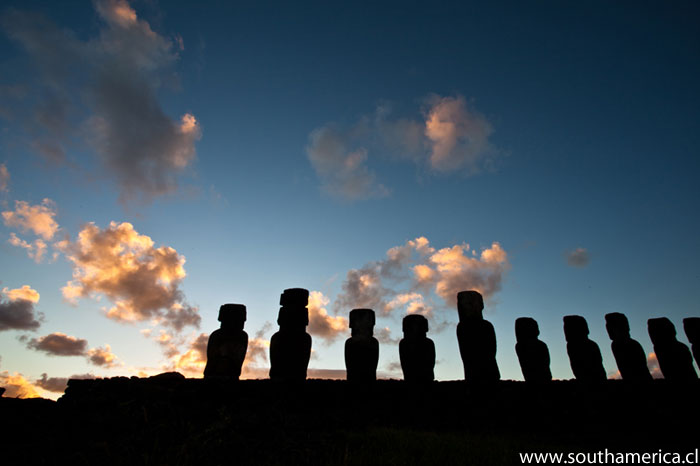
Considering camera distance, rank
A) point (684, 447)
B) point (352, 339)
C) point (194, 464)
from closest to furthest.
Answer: point (194, 464)
point (684, 447)
point (352, 339)

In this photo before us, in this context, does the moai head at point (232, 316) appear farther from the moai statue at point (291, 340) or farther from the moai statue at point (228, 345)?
the moai statue at point (291, 340)

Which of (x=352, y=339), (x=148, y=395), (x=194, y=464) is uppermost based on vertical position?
(x=352, y=339)

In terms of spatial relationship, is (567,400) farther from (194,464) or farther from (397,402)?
(194,464)

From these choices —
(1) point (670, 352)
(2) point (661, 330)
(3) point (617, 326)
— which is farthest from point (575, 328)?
(1) point (670, 352)

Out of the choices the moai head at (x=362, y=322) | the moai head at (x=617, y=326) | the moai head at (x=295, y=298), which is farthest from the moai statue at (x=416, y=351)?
the moai head at (x=617, y=326)

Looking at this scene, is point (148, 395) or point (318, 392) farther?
point (318, 392)

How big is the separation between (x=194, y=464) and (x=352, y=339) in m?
7.23

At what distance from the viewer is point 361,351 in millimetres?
11242

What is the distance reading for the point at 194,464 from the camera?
14.9 feet

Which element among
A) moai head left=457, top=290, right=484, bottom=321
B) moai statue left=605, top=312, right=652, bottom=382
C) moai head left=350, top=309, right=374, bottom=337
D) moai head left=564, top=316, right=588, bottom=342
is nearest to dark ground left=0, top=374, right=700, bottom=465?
moai head left=350, top=309, right=374, bottom=337

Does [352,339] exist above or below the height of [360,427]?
above

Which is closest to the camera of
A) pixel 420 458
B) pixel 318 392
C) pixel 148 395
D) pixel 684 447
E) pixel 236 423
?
pixel 420 458

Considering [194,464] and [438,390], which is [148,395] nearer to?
[194,464]

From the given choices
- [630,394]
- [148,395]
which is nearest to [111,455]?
[148,395]
